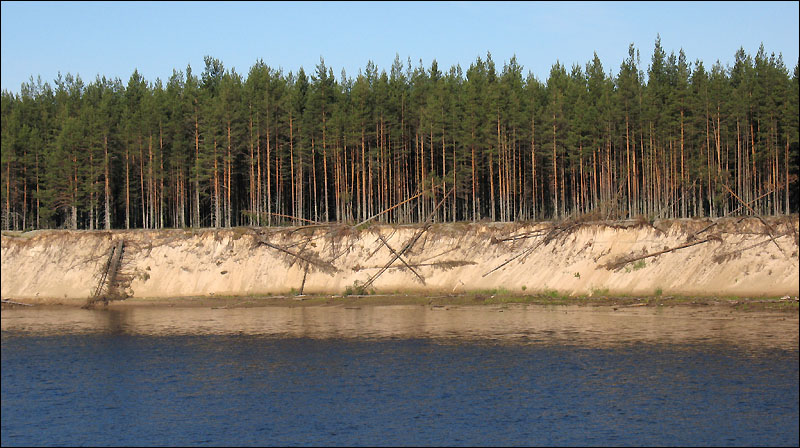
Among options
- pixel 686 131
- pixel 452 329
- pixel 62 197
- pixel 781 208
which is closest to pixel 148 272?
pixel 62 197

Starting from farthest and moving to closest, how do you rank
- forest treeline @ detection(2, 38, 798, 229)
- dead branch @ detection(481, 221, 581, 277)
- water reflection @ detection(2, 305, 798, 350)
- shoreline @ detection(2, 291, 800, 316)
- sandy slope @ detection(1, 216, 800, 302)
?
forest treeline @ detection(2, 38, 798, 229), dead branch @ detection(481, 221, 581, 277), sandy slope @ detection(1, 216, 800, 302), shoreline @ detection(2, 291, 800, 316), water reflection @ detection(2, 305, 798, 350)

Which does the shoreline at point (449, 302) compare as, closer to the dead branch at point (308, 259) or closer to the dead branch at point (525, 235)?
the dead branch at point (308, 259)

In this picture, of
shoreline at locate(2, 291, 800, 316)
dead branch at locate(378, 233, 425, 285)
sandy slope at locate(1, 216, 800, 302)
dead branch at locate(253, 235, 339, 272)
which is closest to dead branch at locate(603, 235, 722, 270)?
sandy slope at locate(1, 216, 800, 302)

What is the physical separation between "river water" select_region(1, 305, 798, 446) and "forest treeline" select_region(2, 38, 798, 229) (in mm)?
32941

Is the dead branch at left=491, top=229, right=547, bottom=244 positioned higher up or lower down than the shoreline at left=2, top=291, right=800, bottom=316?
higher up

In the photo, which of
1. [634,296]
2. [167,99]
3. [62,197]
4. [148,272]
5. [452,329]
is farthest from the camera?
[167,99]

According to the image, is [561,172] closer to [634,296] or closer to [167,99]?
[634,296]

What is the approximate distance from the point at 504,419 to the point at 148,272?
50.3 meters

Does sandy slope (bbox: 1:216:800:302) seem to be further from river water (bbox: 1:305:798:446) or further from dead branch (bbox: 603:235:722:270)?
river water (bbox: 1:305:798:446)

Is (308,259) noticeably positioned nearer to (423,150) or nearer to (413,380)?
(423,150)

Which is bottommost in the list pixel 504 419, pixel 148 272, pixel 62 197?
pixel 504 419

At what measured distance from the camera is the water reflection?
45.8 meters

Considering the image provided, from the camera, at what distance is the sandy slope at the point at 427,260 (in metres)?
59.7

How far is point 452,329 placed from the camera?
5081cm
